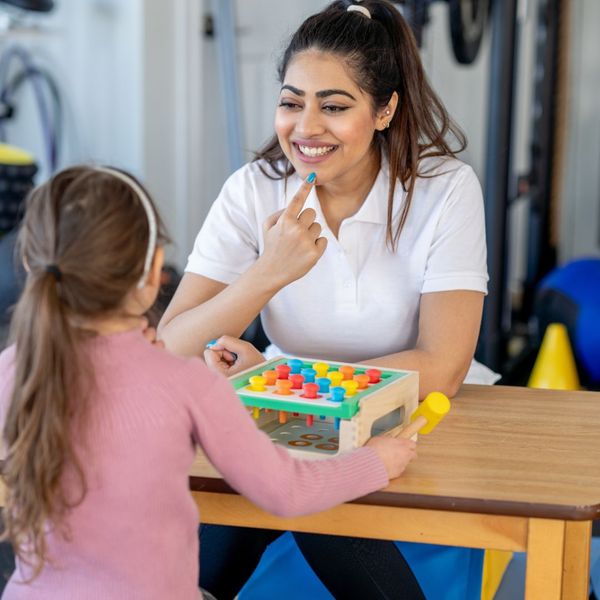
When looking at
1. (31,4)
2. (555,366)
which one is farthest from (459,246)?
(31,4)

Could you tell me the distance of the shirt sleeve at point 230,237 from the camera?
67.6 inches

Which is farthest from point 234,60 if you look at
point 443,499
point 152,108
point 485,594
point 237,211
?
point 443,499

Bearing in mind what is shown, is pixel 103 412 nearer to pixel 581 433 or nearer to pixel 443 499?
pixel 443 499

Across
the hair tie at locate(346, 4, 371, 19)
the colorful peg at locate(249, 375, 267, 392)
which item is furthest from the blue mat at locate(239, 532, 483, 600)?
the hair tie at locate(346, 4, 371, 19)

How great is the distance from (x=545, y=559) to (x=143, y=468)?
0.44 meters

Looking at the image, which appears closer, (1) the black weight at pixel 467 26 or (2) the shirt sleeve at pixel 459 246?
(2) the shirt sleeve at pixel 459 246

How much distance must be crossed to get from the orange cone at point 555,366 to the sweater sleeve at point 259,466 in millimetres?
1811

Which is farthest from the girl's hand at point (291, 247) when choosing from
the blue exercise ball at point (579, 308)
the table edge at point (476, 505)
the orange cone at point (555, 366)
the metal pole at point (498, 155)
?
the blue exercise ball at point (579, 308)

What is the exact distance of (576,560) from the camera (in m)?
1.19

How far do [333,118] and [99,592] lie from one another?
2.84ft

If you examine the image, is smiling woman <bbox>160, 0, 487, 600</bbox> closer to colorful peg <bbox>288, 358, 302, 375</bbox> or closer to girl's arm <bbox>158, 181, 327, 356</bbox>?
girl's arm <bbox>158, 181, 327, 356</bbox>

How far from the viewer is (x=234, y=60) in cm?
A: 352

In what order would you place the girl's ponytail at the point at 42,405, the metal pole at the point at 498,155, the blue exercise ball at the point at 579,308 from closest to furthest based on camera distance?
the girl's ponytail at the point at 42,405
the metal pole at the point at 498,155
the blue exercise ball at the point at 579,308

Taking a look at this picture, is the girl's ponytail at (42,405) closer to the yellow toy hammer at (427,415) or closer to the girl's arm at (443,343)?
the yellow toy hammer at (427,415)
